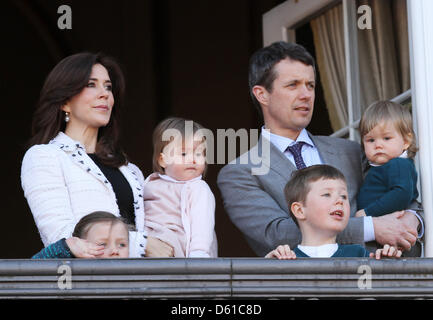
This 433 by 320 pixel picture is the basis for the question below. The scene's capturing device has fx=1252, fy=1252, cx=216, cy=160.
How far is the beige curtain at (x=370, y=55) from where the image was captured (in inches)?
231

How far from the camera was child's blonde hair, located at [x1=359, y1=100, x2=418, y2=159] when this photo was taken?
16.6ft

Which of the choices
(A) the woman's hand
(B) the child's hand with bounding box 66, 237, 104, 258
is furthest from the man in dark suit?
(B) the child's hand with bounding box 66, 237, 104, 258

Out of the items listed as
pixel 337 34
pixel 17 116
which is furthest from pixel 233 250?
pixel 337 34

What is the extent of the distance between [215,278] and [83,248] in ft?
1.63

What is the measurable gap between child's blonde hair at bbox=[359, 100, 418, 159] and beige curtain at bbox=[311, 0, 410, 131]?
0.64 meters

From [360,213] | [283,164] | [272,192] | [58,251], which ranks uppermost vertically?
[283,164]

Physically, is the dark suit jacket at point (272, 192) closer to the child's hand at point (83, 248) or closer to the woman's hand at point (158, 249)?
the woman's hand at point (158, 249)

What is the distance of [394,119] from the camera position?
16.6ft

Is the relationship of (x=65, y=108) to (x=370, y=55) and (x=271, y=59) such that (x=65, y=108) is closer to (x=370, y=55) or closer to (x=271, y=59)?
(x=271, y=59)

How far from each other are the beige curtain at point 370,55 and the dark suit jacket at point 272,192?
2.11 feet

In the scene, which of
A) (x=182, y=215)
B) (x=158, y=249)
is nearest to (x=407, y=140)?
(x=182, y=215)
